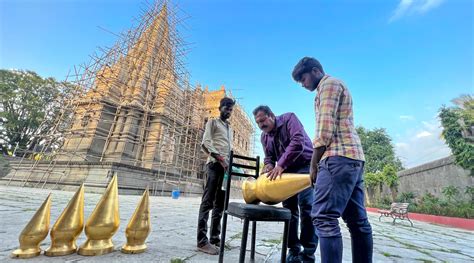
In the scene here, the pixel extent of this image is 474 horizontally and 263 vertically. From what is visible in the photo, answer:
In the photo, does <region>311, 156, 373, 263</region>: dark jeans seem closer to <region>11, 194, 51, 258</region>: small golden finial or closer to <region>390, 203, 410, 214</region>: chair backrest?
<region>11, 194, 51, 258</region>: small golden finial

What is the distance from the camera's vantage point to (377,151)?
28.5 metres

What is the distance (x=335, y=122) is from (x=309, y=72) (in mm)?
434

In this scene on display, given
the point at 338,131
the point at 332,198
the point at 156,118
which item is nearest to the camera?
the point at 332,198

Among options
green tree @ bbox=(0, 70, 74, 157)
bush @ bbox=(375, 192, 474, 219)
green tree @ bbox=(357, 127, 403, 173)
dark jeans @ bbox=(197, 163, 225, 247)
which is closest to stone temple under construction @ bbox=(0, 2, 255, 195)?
green tree @ bbox=(0, 70, 74, 157)

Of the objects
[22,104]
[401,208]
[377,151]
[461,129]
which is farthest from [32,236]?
[377,151]

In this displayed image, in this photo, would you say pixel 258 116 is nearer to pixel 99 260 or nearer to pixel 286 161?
pixel 286 161

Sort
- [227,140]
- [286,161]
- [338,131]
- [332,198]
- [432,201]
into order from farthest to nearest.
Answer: [432,201]
[227,140]
[286,161]
[338,131]
[332,198]

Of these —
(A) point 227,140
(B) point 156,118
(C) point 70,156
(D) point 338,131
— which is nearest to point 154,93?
(B) point 156,118

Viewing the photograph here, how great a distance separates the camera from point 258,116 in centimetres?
215

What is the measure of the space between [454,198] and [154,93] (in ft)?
63.0

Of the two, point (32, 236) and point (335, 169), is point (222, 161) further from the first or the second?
point (32, 236)

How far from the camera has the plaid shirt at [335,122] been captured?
1.44 m

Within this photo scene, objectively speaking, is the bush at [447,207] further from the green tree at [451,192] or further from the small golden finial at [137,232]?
the small golden finial at [137,232]

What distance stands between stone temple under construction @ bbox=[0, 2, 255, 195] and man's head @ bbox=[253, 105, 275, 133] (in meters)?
12.0
